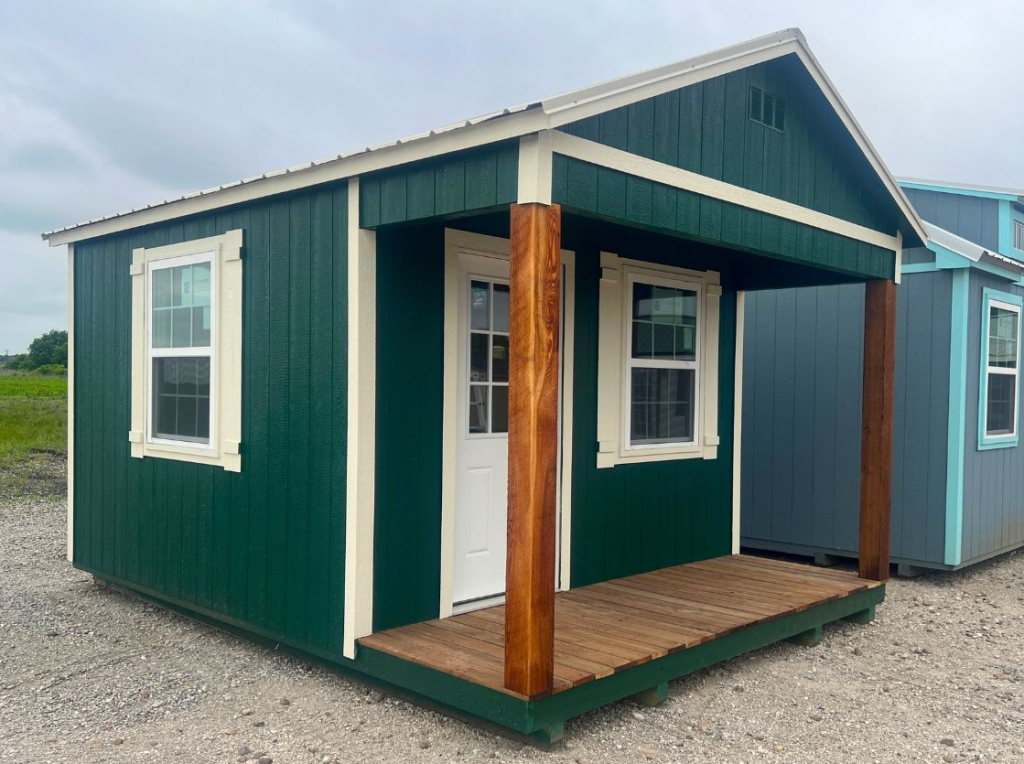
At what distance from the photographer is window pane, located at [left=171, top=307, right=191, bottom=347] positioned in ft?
17.2

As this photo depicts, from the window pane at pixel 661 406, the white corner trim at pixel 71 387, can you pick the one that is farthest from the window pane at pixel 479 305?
the white corner trim at pixel 71 387

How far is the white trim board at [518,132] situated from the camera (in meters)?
3.40

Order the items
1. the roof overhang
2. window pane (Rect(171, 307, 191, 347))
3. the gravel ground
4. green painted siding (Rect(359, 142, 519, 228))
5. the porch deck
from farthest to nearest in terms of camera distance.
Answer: the roof overhang
window pane (Rect(171, 307, 191, 347))
the porch deck
the gravel ground
green painted siding (Rect(359, 142, 519, 228))

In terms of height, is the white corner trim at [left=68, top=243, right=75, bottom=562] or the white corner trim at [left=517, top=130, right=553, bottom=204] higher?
the white corner trim at [left=517, top=130, right=553, bottom=204]

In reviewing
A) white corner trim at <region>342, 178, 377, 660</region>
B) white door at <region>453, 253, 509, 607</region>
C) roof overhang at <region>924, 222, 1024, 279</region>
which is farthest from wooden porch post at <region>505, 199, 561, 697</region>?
roof overhang at <region>924, 222, 1024, 279</region>

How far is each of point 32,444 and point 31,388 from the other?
8.32 meters

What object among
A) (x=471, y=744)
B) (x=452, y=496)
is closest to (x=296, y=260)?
(x=452, y=496)

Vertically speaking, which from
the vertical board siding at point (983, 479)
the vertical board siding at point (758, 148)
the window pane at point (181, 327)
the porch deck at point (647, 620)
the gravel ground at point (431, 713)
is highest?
the vertical board siding at point (758, 148)

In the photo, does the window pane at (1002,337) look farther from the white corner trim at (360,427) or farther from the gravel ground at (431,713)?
the white corner trim at (360,427)

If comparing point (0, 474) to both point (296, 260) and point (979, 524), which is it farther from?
point (979, 524)

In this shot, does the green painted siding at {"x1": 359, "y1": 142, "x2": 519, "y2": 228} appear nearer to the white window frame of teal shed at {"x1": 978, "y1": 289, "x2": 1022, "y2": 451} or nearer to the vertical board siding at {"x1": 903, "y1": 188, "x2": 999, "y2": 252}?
the white window frame of teal shed at {"x1": 978, "y1": 289, "x2": 1022, "y2": 451}

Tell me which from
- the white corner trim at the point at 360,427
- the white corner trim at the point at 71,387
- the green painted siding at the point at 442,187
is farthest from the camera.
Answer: the white corner trim at the point at 71,387

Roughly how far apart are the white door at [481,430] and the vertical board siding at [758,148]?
3.80 ft

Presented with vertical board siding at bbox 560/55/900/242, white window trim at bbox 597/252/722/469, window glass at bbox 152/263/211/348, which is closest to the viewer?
vertical board siding at bbox 560/55/900/242
